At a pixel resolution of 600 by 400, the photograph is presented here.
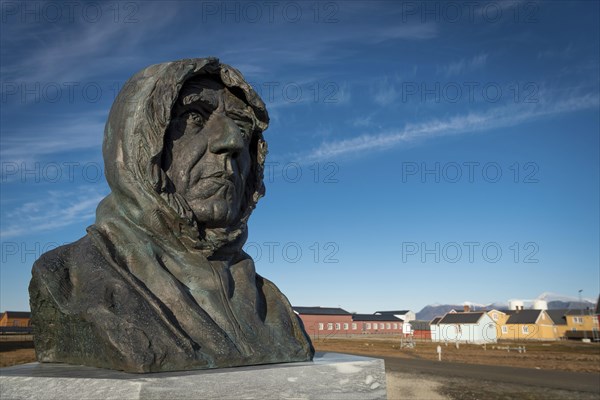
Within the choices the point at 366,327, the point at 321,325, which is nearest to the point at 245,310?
the point at 321,325

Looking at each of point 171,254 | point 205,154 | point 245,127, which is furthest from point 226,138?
point 171,254

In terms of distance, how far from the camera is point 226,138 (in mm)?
4562

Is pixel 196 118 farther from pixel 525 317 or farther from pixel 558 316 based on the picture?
pixel 558 316

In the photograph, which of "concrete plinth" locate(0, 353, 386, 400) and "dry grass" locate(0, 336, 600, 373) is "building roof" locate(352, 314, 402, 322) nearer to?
"dry grass" locate(0, 336, 600, 373)

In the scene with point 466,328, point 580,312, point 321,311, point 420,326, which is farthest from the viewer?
point 580,312

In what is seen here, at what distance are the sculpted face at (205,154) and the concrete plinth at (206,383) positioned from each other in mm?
1393

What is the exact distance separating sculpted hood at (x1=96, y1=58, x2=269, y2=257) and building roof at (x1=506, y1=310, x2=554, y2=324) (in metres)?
73.7

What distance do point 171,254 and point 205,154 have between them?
0.88 meters

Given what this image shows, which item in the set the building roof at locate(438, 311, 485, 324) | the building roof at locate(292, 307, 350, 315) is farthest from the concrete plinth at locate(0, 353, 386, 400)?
the building roof at locate(292, 307, 350, 315)

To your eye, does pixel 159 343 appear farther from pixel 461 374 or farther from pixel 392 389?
pixel 461 374

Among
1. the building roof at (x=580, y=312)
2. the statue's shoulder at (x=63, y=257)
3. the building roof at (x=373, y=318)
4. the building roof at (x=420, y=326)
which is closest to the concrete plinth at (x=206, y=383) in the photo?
the statue's shoulder at (x=63, y=257)

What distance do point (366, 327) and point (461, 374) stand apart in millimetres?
66793

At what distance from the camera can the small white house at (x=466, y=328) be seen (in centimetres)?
6162

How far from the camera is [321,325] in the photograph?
73.8 metres
